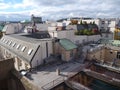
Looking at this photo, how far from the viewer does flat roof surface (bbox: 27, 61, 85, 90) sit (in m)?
16.4

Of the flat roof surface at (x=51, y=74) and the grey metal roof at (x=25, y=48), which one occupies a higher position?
the grey metal roof at (x=25, y=48)

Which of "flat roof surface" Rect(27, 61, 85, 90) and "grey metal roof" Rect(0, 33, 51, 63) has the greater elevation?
"grey metal roof" Rect(0, 33, 51, 63)

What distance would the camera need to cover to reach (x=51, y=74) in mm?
18984

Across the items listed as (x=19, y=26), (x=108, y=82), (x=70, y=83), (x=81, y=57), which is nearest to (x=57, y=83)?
(x=70, y=83)

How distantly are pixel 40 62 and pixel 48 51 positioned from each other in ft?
8.56

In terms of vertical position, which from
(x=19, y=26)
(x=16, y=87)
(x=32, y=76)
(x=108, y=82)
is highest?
(x=19, y=26)

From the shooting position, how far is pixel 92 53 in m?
25.2

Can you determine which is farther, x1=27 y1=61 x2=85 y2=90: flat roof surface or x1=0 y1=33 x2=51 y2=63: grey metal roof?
x1=0 y1=33 x2=51 y2=63: grey metal roof

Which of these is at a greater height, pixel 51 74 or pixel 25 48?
pixel 25 48

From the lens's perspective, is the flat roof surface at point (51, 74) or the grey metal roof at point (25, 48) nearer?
the flat roof surface at point (51, 74)

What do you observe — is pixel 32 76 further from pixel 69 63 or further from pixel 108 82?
pixel 108 82

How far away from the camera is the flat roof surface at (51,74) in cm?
1641

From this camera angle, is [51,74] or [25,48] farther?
[25,48]

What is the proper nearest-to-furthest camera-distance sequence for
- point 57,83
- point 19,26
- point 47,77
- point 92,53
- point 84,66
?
point 57,83, point 47,77, point 84,66, point 92,53, point 19,26
